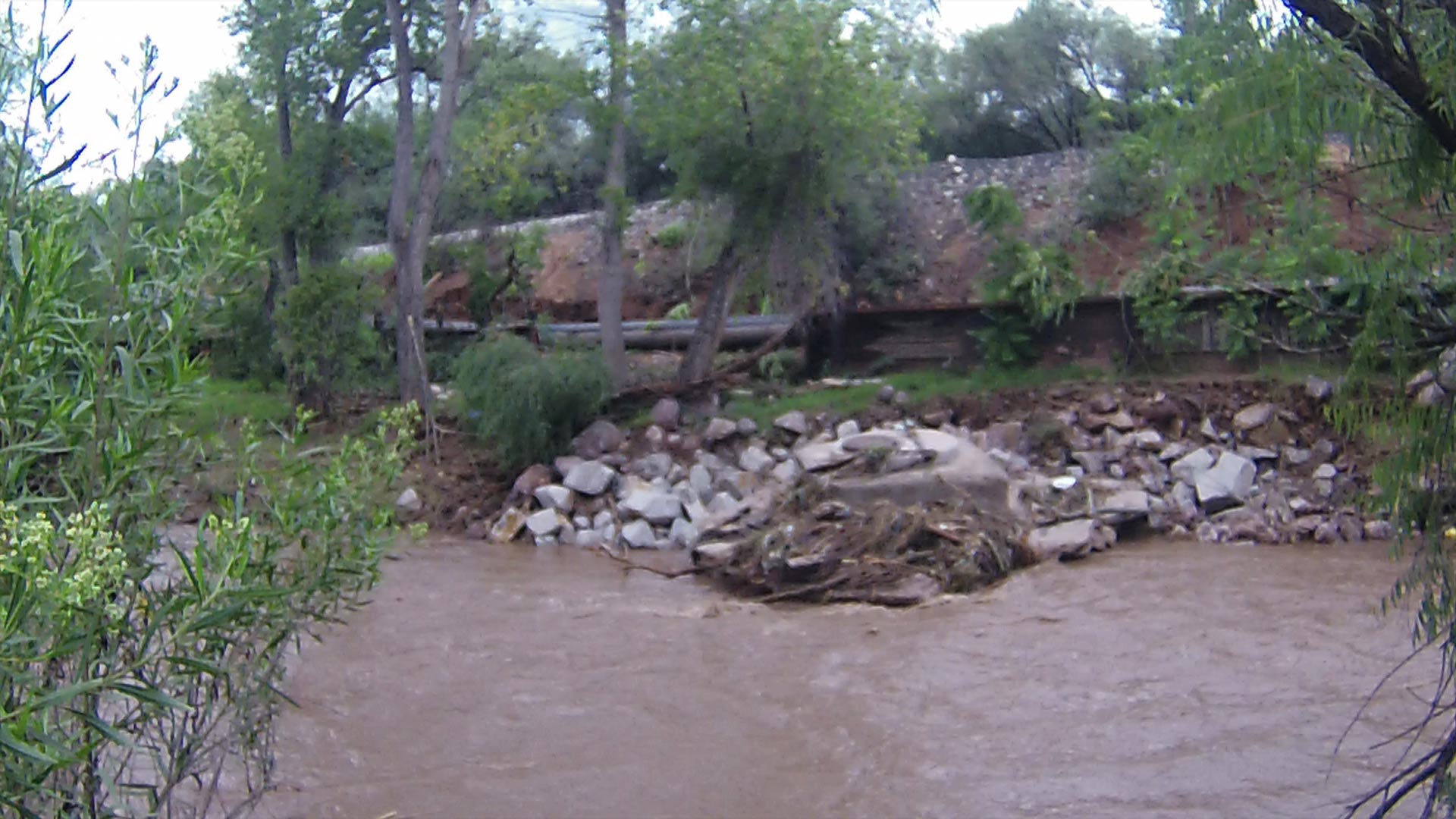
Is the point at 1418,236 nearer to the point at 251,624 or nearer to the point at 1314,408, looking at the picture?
the point at 251,624

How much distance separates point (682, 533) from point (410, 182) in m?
7.96

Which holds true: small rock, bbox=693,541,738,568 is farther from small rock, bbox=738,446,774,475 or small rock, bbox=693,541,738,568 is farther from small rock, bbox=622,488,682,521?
small rock, bbox=738,446,774,475

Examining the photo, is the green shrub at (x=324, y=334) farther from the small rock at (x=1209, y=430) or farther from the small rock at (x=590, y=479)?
the small rock at (x=1209, y=430)

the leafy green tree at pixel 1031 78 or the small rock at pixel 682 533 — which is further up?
the leafy green tree at pixel 1031 78

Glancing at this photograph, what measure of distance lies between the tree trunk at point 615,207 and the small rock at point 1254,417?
27.1ft

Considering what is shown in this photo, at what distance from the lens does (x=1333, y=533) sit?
14250 mm

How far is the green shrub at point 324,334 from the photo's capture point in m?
19.3

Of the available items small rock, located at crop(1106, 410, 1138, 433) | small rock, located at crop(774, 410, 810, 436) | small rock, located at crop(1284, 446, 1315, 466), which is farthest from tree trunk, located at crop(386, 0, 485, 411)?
small rock, located at crop(1284, 446, 1315, 466)

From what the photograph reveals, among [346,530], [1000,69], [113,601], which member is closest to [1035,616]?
[346,530]

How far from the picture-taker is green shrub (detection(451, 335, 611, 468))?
685 inches

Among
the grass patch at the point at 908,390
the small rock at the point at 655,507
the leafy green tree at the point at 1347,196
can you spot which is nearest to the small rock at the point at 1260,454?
A: the grass patch at the point at 908,390

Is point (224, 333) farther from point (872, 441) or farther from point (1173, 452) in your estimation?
point (1173, 452)

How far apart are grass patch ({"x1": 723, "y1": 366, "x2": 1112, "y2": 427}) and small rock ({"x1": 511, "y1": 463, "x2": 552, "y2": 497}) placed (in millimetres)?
2759

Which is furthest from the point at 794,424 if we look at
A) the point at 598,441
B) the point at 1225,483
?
the point at 1225,483
